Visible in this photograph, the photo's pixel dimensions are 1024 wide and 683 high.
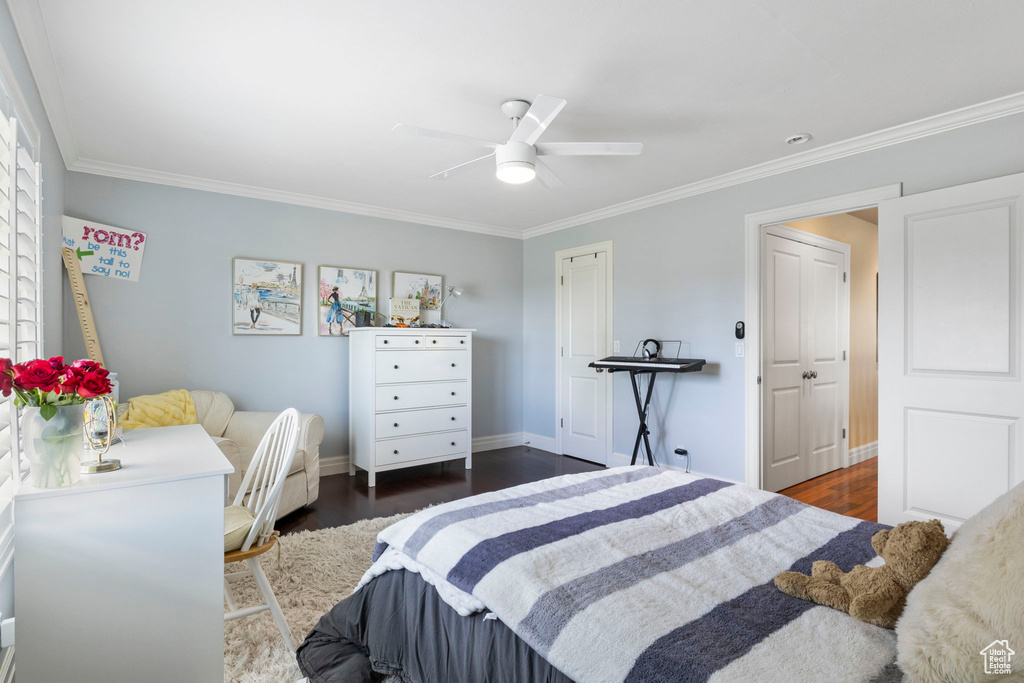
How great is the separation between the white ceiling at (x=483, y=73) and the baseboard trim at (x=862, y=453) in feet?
10.2

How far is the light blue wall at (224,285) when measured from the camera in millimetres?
3605

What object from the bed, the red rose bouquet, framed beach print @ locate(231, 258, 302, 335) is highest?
framed beach print @ locate(231, 258, 302, 335)

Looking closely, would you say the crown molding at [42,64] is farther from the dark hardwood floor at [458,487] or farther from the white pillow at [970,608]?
the white pillow at [970,608]

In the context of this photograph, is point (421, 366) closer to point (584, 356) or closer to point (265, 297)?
point (265, 297)

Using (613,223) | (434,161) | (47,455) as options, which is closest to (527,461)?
(613,223)

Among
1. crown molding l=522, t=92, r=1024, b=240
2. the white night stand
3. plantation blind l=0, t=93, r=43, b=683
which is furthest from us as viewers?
crown molding l=522, t=92, r=1024, b=240

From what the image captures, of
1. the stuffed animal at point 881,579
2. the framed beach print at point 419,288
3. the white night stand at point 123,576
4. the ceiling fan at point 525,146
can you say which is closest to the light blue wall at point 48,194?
the ceiling fan at point 525,146

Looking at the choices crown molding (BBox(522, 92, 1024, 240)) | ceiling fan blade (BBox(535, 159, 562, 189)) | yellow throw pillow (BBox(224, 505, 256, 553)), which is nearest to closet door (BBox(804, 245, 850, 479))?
crown molding (BBox(522, 92, 1024, 240))

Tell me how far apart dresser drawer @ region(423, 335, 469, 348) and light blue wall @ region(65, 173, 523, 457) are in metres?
0.58

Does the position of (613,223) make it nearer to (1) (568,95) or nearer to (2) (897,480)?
(1) (568,95)

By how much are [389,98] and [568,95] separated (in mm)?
870

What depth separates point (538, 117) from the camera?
2.25 m

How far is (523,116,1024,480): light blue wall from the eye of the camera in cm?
280

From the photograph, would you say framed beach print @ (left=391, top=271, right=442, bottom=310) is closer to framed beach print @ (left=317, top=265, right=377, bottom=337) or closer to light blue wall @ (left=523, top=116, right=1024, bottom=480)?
framed beach print @ (left=317, top=265, right=377, bottom=337)
